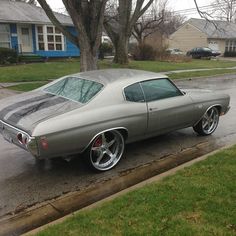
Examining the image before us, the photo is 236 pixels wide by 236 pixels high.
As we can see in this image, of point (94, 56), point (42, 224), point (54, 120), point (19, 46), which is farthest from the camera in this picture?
point (19, 46)

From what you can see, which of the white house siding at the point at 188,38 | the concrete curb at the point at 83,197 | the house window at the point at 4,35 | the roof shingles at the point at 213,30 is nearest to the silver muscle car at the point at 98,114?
the concrete curb at the point at 83,197

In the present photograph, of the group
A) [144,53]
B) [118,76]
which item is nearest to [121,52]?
[144,53]

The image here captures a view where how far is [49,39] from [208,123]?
2515 centimetres

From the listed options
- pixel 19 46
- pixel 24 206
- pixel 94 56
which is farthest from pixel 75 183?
pixel 19 46

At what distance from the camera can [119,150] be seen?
17.1ft

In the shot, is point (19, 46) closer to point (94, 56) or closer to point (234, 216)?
point (94, 56)

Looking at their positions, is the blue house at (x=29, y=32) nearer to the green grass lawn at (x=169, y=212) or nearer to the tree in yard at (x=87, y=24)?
the tree in yard at (x=87, y=24)

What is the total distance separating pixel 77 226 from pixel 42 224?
48cm

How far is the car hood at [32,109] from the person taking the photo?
14.6 feet

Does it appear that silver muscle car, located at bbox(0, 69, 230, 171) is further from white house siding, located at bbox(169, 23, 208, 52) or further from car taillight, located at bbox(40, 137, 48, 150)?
white house siding, located at bbox(169, 23, 208, 52)

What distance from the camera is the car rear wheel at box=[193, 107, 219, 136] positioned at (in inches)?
267

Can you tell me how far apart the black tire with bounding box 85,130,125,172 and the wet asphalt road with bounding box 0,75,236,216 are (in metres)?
0.13

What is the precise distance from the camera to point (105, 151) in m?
5.08

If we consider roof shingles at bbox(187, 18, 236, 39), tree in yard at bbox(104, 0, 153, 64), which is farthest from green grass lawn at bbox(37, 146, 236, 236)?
roof shingles at bbox(187, 18, 236, 39)
